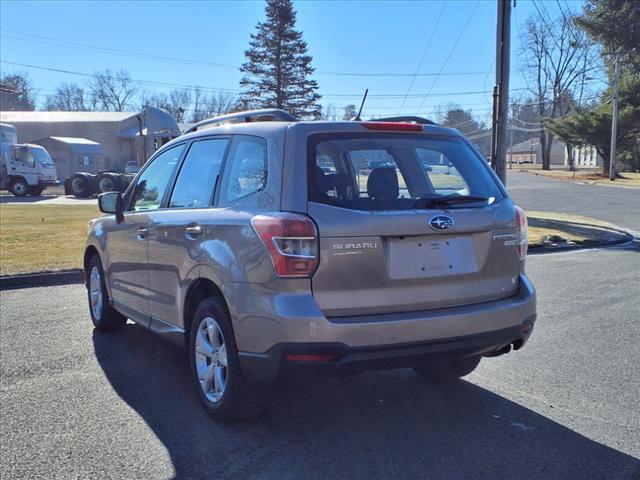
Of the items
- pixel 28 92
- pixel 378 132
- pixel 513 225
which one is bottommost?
pixel 513 225

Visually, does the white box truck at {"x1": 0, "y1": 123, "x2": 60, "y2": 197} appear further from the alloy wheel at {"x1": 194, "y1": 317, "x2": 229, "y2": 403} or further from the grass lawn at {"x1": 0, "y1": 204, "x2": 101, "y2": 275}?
the alloy wheel at {"x1": 194, "y1": 317, "x2": 229, "y2": 403}

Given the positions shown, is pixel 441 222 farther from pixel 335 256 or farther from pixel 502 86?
pixel 502 86

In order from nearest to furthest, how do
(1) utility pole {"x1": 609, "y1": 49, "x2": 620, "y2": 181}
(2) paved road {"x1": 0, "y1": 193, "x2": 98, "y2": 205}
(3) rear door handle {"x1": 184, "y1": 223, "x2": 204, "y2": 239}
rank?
(3) rear door handle {"x1": 184, "y1": 223, "x2": 204, "y2": 239} → (2) paved road {"x1": 0, "y1": 193, "x2": 98, "y2": 205} → (1) utility pole {"x1": 609, "y1": 49, "x2": 620, "y2": 181}

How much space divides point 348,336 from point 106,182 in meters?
30.1

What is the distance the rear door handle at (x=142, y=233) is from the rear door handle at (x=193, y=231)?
2.57 ft

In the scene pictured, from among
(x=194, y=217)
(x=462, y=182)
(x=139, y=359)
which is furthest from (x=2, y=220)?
(x=462, y=182)

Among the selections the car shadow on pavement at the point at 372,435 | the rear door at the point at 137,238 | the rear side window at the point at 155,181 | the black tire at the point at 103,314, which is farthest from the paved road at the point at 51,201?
the car shadow on pavement at the point at 372,435

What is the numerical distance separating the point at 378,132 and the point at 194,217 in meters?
1.35

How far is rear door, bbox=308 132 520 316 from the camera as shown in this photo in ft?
10.8

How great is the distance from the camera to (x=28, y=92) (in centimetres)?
8750

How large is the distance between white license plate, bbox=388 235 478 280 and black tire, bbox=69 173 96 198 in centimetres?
2988

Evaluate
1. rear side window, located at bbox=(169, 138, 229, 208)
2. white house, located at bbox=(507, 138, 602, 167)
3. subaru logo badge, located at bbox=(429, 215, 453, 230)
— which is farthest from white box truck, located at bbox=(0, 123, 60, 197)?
white house, located at bbox=(507, 138, 602, 167)

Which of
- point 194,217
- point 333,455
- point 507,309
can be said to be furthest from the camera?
point 194,217

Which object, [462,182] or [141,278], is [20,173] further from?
[462,182]
